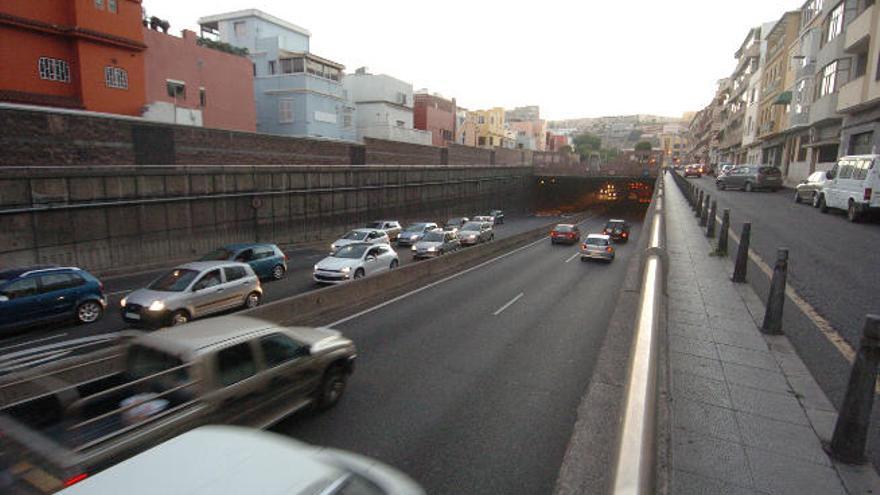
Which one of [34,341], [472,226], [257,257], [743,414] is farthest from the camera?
[472,226]

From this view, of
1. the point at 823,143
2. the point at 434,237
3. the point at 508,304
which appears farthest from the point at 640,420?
the point at 823,143

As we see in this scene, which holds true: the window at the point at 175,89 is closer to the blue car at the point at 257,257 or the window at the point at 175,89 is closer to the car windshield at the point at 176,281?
the blue car at the point at 257,257

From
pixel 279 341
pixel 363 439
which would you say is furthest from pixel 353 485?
pixel 279 341

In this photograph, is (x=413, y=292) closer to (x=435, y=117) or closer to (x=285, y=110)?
(x=285, y=110)

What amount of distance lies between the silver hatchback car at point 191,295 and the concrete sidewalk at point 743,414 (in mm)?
11858

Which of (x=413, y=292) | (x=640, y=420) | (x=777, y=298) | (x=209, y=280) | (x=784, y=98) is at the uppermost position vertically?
(x=784, y=98)

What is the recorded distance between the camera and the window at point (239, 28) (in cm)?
4897

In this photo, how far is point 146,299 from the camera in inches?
491

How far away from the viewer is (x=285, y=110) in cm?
4550

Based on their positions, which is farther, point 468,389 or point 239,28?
point 239,28

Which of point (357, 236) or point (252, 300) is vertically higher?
point (357, 236)

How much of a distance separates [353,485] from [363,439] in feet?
11.4

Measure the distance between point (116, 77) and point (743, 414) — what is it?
118 feet

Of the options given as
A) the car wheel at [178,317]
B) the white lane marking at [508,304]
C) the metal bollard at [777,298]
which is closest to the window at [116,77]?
the car wheel at [178,317]
